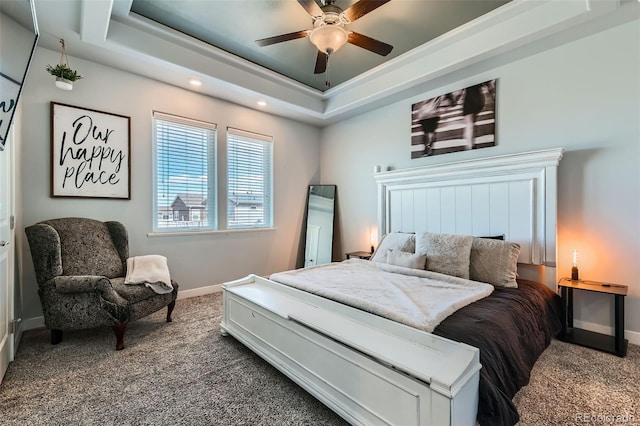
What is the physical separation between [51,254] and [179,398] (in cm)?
170

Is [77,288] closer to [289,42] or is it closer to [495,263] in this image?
[289,42]

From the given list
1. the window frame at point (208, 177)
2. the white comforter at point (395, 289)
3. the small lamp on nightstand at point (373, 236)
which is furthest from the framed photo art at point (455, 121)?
the window frame at point (208, 177)

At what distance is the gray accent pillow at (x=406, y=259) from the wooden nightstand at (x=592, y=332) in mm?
1166

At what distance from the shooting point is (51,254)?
2381 millimetres

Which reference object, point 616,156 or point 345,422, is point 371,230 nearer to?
point 616,156

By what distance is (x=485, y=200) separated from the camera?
315 centimetres

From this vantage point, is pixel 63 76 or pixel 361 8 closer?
pixel 361 8

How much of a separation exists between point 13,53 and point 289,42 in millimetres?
2256

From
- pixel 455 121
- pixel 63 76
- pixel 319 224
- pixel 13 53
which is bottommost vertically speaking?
pixel 319 224

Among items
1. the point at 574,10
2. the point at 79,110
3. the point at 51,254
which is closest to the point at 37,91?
the point at 79,110

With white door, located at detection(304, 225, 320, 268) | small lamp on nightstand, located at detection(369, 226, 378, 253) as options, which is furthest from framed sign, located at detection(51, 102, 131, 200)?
small lamp on nightstand, located at detection(369, 226, 378, 253)

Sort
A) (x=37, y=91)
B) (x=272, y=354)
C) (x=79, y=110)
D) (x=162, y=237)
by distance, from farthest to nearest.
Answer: (x=162, y=237) < (x=79, y=110) < (x=37, y=91) < (x=272, y=354)

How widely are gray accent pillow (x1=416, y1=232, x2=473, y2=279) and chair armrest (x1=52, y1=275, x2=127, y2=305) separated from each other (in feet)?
9.10

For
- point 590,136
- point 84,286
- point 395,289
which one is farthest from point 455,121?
point 84,286
